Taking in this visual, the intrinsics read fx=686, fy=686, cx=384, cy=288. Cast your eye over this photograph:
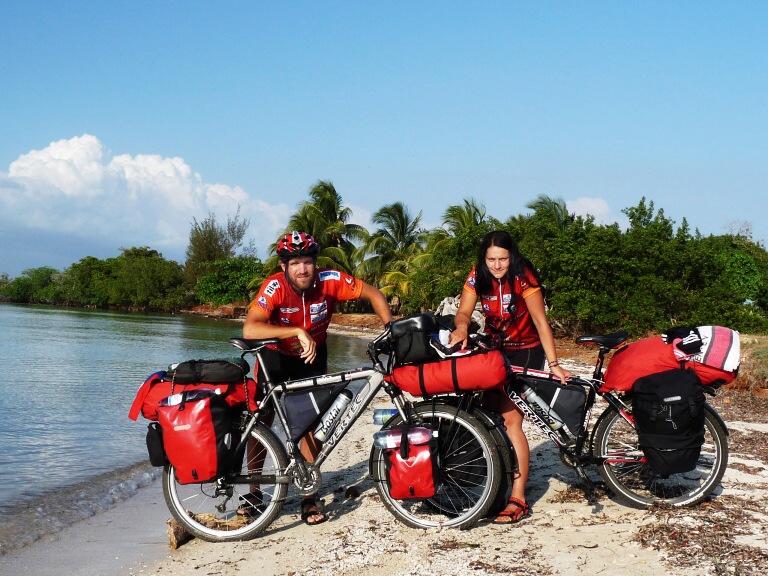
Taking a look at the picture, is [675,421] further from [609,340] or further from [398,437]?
[398,437]

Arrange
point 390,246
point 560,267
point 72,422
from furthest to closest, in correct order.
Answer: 1. point 390,246
2. point 560,267
3. point 72,422

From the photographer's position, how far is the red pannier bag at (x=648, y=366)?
405 centimetres

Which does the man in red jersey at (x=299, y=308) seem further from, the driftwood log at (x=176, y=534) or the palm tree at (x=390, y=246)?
the palm tree at (x=390, y=246)

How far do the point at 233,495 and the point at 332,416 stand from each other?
2.77 ft

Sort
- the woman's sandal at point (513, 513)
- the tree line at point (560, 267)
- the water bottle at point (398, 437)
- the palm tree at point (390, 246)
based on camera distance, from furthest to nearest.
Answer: the palm tree at point (390, 246) → the tree line at point (560, 267) → the woman's sandal at point (513, 513) → the water bottle at point (398, 437)

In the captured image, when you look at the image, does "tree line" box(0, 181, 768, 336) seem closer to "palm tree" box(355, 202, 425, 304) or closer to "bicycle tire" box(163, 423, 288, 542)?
"palm tree" box(355, 202, 425, 304)

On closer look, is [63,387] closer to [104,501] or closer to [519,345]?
[104,501]

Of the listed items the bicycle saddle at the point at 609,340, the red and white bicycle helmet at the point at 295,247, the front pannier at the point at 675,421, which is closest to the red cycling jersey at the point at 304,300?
the red and white bicycle helmet at the point at 295,247

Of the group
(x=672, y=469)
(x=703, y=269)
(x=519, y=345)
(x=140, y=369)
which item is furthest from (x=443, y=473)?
(x=703, y=269)

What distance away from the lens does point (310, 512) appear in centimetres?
455

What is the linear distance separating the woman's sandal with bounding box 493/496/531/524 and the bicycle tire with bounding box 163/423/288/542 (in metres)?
1.36

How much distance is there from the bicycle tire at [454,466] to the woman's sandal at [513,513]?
0.53 feet

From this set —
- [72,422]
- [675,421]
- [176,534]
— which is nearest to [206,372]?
[176,534]

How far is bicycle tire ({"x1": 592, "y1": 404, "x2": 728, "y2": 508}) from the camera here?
423 centimetres
